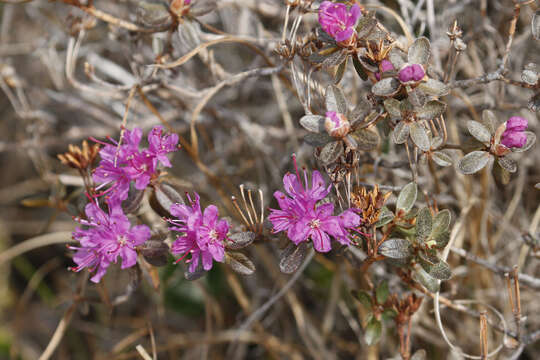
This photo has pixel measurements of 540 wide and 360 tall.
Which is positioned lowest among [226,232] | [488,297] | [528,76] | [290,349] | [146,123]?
[290,349]

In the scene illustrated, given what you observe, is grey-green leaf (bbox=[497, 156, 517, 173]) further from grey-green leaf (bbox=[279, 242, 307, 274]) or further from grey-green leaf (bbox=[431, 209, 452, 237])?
grey-green leaf (bbox=[279, 242, 307, 274])

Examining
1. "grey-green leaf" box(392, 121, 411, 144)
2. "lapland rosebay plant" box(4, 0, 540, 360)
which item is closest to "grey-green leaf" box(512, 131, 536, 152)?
"lapland rosebay plant" box(4, 0, 540, 360)

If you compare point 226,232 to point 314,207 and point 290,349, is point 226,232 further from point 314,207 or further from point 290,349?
point 290,349

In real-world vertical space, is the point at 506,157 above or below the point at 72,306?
above

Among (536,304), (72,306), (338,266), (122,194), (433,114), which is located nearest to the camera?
(433,114)

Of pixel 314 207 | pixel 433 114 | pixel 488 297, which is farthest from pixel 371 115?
pixel 488 297

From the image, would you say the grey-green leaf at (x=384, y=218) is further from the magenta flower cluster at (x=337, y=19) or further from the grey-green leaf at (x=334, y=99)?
the magenta flower cluster at (x=337, y=19)
